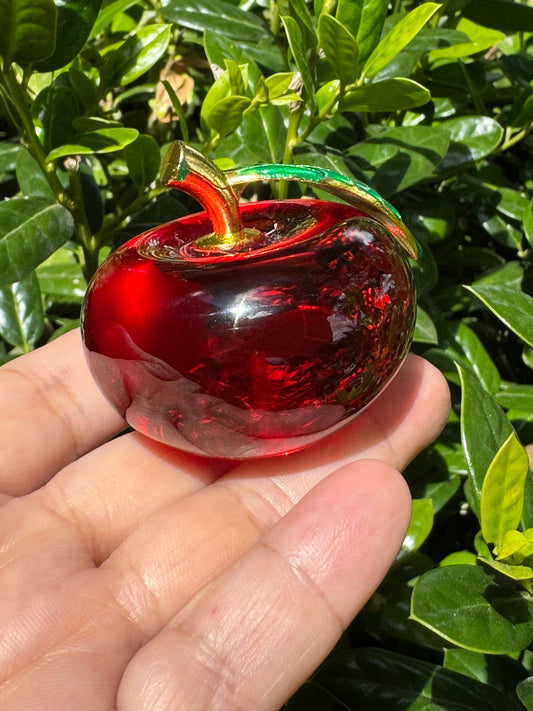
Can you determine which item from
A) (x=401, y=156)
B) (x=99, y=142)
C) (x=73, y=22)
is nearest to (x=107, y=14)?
(x=73, y=22)

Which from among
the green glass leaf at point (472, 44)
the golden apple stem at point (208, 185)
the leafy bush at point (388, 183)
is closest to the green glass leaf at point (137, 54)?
the leafy bush at point (388, 183)

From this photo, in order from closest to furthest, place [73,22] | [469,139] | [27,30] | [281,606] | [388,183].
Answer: [281,606] → [27,30] → [73,22] → [388,183] → [469,139]

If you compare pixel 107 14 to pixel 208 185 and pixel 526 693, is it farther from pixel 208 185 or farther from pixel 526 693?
pixel 526 693

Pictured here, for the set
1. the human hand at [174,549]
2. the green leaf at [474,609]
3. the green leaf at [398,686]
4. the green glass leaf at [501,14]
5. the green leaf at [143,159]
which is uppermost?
the green glass leaf at [501,14]

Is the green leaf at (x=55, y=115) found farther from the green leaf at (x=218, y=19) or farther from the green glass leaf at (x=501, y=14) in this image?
the green glass leaf at (x=501, y=14)

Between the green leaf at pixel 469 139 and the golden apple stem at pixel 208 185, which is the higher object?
the golden apple stem at pixel 208 185

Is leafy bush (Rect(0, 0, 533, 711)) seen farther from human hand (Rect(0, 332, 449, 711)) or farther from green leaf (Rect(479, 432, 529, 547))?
human hand (Rect(0, 332, 449, 711))
